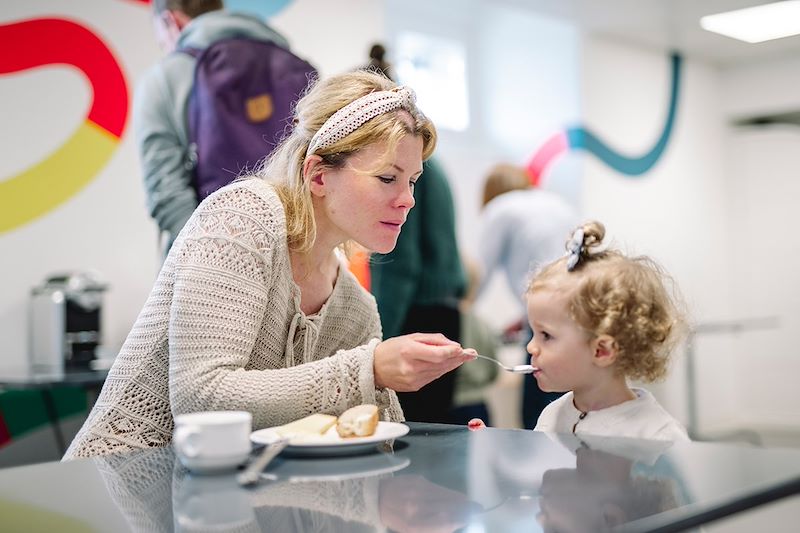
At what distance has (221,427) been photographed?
1.10 m

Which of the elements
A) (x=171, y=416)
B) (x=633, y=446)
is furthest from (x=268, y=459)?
(x=171, y=416)

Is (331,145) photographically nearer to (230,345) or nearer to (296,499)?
(230,345)

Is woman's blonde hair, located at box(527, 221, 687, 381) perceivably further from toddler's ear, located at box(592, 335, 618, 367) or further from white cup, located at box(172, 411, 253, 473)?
white cup, located at box(172, 411, 253, 473)

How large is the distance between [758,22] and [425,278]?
14.9ft

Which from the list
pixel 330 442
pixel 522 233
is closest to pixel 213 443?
pixel 330 442

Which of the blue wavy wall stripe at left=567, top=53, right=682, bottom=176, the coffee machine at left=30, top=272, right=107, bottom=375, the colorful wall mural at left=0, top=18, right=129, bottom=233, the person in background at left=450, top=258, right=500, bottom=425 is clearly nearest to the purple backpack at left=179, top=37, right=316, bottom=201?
the colorful wall mural at left=0, top=18, right=129, bottom=233

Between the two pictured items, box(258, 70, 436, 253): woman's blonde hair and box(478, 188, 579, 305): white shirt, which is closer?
box(258, 70, 436, 253): woman's blonde hair

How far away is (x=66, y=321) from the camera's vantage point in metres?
3.55

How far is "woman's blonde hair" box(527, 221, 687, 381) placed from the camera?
6.05ft

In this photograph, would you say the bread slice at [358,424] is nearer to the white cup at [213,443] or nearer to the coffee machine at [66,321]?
the white cup at [213,443]

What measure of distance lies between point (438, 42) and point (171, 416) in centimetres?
542

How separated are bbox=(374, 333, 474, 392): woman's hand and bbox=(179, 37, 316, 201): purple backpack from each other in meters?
2.09

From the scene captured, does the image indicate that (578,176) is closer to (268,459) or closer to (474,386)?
(474,386)

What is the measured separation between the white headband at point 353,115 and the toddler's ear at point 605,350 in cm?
59
